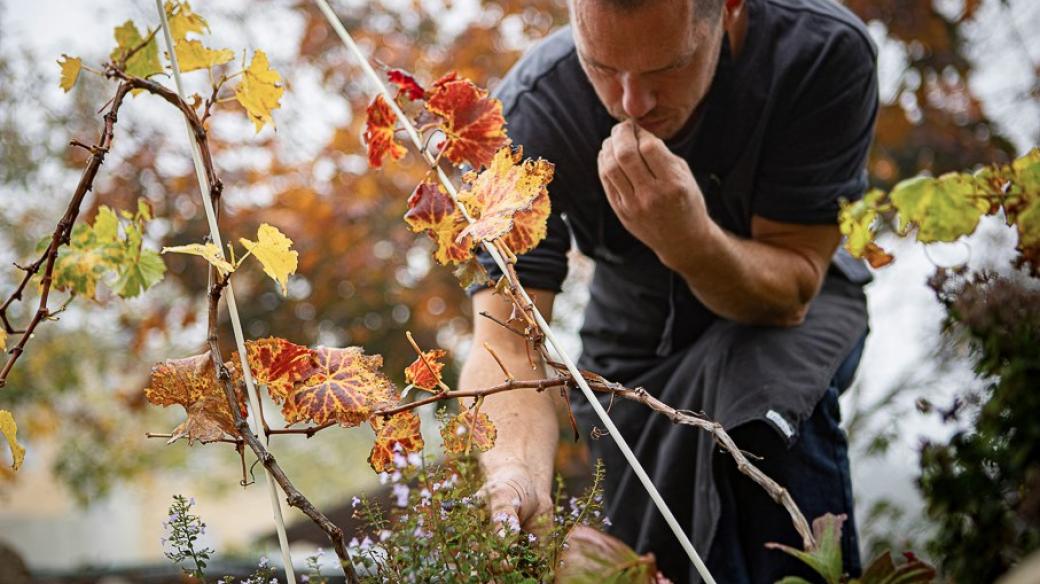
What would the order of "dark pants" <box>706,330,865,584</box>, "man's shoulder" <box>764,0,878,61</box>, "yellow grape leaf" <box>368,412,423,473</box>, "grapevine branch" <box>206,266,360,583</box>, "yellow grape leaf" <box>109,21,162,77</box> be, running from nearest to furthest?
1. "grapevine branch" <box>206,266,360,583</box>
2. "yellow grape leaf" <box>368,412,423,473</box>
3. "yellow grape leaf" <box>109,21,162,77</box>
4. "dark pants" <box>706,330,865,584</box>
5. "man's shoulder" <box>764,0,878,61</box>

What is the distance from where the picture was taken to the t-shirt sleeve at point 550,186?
1601 mm

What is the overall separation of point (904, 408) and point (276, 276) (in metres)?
3.44

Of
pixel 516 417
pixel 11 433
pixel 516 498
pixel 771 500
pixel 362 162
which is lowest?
pixel 771 500

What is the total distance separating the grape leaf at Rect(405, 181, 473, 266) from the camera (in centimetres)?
98

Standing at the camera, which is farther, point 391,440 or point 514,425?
point 514,425

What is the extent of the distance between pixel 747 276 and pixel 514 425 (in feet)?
1.35

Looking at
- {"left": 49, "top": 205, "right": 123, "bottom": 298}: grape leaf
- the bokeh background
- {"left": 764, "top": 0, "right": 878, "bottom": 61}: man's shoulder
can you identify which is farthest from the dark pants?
the bokeh background

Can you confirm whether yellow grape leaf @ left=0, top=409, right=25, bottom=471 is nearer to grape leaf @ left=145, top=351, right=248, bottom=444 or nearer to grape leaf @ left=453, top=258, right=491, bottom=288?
grape leaf @ left=145, top=351, right=248, bottom=444

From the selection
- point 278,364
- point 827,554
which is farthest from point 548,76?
point 827,554

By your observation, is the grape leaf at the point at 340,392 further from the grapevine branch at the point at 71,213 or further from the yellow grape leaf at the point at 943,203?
Answer: the yellow grape leaf at the point at 943,203

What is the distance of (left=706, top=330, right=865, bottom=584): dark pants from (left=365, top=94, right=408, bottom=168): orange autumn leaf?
2.23 feet

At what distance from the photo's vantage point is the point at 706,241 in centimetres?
133

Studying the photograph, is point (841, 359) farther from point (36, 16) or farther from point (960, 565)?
point (36, 16)

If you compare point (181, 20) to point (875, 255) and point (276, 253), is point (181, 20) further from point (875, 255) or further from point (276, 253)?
point (875, 255)
